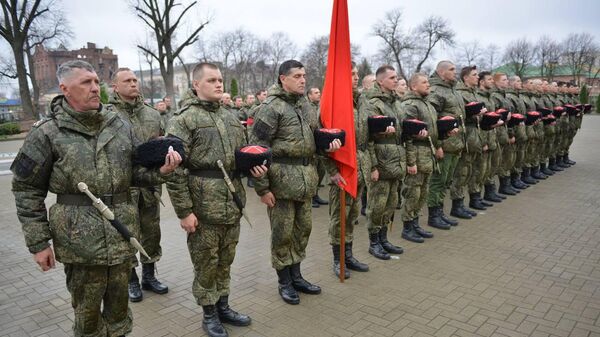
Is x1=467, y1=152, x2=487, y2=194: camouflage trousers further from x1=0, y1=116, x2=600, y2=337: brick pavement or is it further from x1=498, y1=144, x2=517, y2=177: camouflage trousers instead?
x1=498, y1=144, x2=517, y2=177: camouflage trousers

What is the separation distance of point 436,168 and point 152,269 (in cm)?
411

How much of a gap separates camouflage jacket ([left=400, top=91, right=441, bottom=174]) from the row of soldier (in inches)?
0.9

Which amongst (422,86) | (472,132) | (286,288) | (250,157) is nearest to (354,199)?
(286,288)

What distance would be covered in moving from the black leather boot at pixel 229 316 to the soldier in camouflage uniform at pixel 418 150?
125 inches

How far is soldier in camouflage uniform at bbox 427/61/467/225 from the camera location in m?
6.89

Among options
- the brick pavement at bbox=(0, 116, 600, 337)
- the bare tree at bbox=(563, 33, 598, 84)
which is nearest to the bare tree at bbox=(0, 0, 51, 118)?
the brick pavement at bbox=(0, 116, 600, 337)

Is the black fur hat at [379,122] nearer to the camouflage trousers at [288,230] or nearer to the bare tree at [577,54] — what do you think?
the camouflage trousers at [288,230]

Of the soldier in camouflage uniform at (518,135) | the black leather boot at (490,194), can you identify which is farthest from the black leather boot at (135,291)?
the soldier in camouflage uniform at (518,135)

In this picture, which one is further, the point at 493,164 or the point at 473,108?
the point at 493,164

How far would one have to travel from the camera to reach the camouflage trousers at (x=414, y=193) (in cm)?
627

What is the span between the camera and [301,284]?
4.66 meters

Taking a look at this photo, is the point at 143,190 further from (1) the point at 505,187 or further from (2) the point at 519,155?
(2) the point at 519,155

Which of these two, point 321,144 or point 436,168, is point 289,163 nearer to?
point 321,144

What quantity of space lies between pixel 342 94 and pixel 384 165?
4.00 ft
